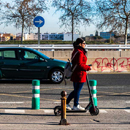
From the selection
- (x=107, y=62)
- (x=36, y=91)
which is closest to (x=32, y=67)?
(x=36, y=91)

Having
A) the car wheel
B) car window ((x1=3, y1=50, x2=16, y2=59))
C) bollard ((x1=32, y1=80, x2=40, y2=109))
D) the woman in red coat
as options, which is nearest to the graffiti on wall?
the car wheel

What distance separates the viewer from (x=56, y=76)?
560 inches

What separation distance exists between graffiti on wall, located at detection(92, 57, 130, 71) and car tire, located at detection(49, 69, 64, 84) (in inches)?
246

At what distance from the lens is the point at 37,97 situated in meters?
8.40

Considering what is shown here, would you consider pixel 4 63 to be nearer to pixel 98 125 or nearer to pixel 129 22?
pixel 98 125

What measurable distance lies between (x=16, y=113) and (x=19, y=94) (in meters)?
3.12

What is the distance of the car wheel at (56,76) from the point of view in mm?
14172

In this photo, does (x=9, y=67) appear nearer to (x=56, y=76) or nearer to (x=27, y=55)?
(x=27, y=55)

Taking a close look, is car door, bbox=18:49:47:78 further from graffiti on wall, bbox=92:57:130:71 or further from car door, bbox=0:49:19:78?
graffiti on wall, bbox=92:57:130:71

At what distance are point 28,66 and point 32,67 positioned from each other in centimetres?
16

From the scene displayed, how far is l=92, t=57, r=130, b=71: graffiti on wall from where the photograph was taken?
20219 millimetres

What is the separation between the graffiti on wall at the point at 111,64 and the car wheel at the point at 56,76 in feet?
20.5

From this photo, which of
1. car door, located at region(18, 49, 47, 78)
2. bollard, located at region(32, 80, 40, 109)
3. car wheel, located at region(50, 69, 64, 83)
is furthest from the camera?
car wheel, located at region(50, 69, 64, 83)

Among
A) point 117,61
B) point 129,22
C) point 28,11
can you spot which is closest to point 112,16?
point 129,22
